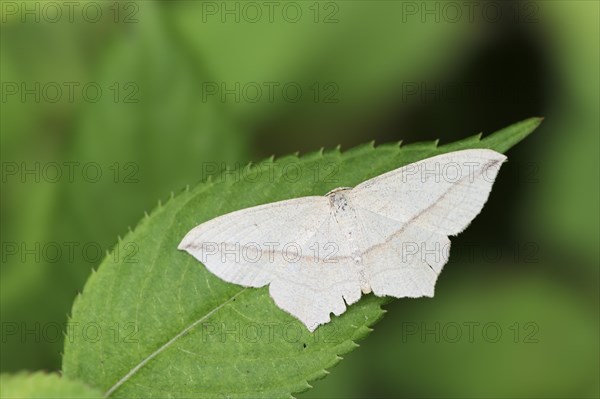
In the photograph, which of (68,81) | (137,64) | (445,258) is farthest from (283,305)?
(68,81)

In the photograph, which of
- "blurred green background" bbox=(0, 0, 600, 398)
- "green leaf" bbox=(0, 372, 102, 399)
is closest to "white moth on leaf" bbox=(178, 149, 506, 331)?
"green leaf" bbox=(0, 372, 102, 399)

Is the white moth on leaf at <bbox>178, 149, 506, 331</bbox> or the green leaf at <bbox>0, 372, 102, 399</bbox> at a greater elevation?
the white moth on leaf at <bbox>178, 149, 506, 331</bbox>

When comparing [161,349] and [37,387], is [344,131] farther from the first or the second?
[37,387]

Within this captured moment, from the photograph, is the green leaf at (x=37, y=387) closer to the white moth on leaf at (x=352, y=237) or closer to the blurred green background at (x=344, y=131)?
the white moth on leaf at (x=352, y=237)

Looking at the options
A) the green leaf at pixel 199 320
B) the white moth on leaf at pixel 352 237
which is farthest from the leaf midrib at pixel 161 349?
the white moth on leaf at pixel 352 237

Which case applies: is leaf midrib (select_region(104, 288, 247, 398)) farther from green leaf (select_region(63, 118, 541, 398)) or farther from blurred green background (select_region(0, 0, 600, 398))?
blurred green background (select_region(0, 0, 600, 398))

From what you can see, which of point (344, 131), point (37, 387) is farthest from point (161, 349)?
point (344, 131)
